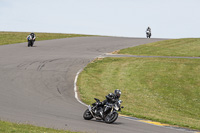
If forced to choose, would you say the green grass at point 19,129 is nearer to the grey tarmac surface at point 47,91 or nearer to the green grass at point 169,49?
the grey tarmac surface at point 47,91

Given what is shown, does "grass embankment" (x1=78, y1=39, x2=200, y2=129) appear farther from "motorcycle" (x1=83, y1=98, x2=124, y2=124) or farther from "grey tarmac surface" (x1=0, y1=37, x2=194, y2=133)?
"motorcycle" (x1=83, y1=98, x2=124, y2=124)

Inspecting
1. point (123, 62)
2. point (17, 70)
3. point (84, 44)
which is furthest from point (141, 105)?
point (84, 44)

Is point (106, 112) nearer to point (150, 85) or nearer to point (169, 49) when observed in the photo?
point (150, 85)

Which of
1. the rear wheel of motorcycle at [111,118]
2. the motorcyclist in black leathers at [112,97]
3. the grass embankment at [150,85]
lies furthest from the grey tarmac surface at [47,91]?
the grass embankment at [150,85]

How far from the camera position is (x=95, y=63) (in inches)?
1380

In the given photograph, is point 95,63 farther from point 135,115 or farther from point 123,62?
point 135,115

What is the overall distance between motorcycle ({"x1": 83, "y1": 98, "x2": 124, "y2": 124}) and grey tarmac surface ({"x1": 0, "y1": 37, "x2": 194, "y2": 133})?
0.26m

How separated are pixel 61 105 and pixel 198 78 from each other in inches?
573

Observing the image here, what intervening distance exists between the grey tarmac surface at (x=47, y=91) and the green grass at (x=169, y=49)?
368cm

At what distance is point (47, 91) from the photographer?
23312 mm

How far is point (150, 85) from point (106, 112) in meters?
12.9

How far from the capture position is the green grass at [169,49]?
4316 centimetres

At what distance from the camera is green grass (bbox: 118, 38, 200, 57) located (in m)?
43.2

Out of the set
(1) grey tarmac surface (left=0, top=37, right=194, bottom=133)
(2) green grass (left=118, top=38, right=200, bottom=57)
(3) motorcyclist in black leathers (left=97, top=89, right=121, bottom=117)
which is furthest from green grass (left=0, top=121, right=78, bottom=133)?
(2) green grass (left=118, top=38, right=200, bottom=57)
